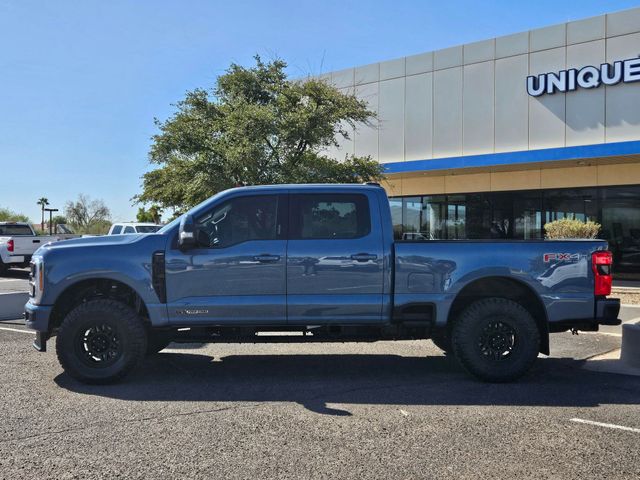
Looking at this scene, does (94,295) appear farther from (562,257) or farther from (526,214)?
(526,214)

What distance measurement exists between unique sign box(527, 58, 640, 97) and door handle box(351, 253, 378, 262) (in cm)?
1451

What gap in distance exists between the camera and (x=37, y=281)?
6430mm

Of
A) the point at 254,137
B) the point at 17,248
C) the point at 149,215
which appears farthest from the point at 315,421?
the point at 149,215

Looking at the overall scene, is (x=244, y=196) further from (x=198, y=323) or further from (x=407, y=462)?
(x=407, y=462)

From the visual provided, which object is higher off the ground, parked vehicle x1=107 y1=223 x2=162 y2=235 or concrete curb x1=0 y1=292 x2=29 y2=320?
parked vehicle x1=107 y1=223 x2=162 y2=235

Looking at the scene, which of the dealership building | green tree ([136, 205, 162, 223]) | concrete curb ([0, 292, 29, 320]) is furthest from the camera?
green tree ([136, 205, 162, 223])

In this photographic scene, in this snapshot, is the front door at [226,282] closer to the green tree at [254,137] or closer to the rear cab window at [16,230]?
the green tree at [254,137]

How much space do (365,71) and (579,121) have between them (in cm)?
851

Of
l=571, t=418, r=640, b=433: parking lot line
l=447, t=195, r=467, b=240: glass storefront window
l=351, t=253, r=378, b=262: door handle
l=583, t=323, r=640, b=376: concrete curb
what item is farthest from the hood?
l=447, t=195, r=467, b=240: glass storefront window

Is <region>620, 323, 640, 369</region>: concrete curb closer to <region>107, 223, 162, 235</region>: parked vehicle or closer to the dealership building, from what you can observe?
the dealership building

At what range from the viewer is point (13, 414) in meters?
5.27

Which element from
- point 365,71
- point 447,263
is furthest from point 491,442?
point 365,71

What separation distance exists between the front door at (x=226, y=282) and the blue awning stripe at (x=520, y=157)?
44.6ft

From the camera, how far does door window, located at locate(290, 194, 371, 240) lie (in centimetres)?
649
